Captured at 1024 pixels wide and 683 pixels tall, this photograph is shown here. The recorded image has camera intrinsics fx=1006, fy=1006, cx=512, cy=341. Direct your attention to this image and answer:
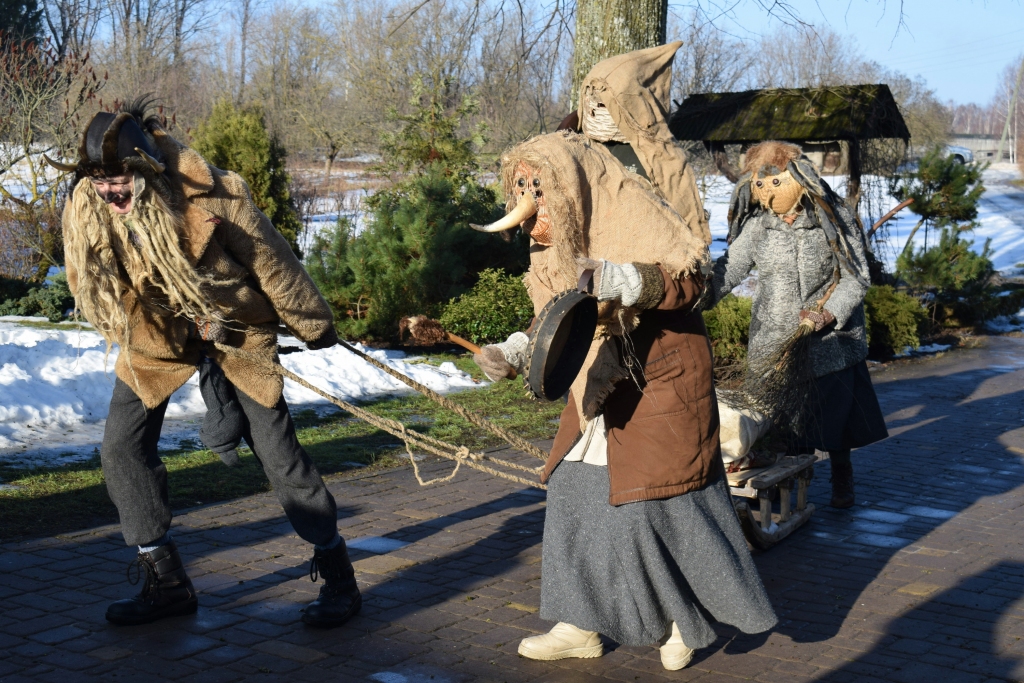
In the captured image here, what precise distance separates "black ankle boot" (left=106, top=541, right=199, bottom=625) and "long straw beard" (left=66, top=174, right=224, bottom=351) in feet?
2.82

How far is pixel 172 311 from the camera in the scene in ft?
12.2

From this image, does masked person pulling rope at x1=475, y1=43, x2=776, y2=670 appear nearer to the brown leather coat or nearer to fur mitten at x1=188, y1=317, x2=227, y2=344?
the brown leather coat

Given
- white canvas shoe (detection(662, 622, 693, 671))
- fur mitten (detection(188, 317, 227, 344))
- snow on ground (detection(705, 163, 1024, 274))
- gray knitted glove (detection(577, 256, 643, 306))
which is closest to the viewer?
gray knitted glove (detection(577, 256, 643, 306))

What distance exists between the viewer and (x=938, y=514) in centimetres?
589

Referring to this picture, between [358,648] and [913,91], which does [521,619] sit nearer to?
[358,648]

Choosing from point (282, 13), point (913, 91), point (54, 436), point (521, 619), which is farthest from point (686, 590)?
point (282, 13)

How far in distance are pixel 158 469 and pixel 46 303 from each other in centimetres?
978

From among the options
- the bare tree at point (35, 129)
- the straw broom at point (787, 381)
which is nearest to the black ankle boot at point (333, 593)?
the straw broom at point (787, 381)

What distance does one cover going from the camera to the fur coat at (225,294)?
363cm

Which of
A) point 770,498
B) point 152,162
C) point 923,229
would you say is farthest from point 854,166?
point 923,229

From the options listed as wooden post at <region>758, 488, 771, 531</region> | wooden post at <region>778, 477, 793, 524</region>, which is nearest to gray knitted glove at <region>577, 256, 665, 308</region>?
wooden post at <region>758, 488, 771, 531</region>

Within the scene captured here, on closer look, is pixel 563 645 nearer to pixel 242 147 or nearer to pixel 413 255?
pixel 413 255

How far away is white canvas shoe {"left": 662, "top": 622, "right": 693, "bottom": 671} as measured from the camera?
11.8 feet

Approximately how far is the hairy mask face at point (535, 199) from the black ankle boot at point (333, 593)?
1.59 metres
